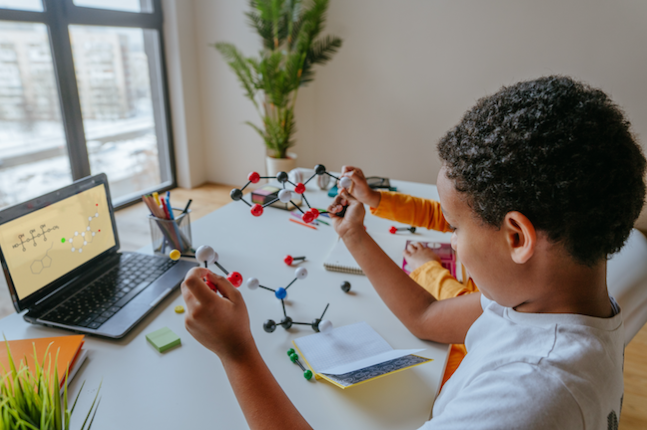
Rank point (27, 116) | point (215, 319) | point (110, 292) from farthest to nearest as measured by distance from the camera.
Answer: point (27, 116) → point (110, 292) → point (215, 319)

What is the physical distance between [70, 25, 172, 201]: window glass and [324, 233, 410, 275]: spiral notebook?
2.65m

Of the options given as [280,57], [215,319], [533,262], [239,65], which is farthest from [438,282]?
[239,65]

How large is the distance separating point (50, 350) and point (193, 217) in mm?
2668

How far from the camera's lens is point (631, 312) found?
0.94 metres

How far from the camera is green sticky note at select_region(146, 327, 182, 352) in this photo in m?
0.89

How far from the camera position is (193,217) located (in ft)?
11.3

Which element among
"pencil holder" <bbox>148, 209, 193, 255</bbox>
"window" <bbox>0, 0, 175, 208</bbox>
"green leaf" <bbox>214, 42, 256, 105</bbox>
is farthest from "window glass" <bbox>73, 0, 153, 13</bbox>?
"pencil holder" <bbox>148, 209, 193, 255</bbox>

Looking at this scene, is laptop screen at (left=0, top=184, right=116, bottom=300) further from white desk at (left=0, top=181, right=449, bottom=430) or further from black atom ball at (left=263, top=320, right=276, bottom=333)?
black atom ball at (left=263, top=320, right=276, bottom=333)

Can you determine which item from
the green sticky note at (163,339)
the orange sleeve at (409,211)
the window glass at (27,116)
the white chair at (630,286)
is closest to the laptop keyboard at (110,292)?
the green sticky note at (163,339)

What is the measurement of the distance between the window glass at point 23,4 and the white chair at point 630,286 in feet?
10.6

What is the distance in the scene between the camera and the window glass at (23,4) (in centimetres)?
245

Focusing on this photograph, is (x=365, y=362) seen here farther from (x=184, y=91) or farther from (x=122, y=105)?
(x=184, y=91)

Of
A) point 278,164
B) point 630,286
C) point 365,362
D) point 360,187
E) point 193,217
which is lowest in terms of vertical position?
point 193,217

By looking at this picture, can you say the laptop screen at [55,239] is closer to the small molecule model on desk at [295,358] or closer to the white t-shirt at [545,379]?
the small molecule model on desk at [295,358]
